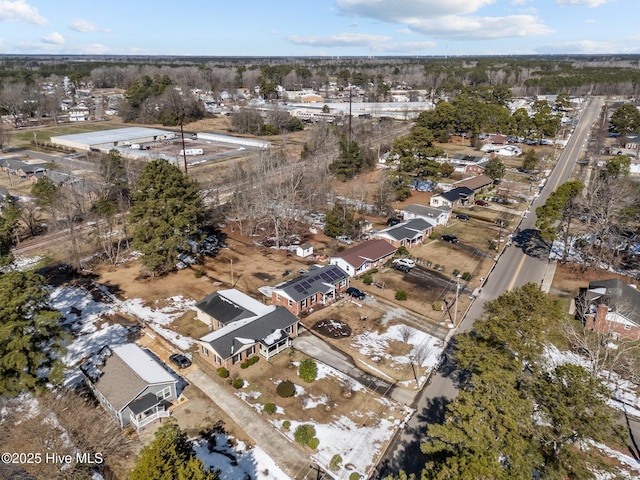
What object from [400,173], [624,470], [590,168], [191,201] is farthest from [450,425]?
[590,168]

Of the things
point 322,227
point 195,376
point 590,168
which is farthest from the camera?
point 590,168

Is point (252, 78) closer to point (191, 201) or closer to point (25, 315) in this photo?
point (191, 201)

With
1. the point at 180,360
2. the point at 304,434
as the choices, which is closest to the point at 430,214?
the point at 180,360

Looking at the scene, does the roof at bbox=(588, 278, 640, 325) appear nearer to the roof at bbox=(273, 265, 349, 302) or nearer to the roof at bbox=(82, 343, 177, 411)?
the roof at bbox=(273, 265, 349, 302)

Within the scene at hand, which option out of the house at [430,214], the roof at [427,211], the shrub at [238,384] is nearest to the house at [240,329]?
the shrub at [238,384]

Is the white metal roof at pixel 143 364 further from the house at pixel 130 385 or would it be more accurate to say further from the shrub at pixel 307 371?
the shrub at pixel 307 371

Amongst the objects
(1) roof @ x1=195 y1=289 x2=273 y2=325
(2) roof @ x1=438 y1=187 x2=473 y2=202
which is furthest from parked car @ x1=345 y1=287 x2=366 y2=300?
(2) roof @ x1=438 y1=187 x2=473 y2=202
